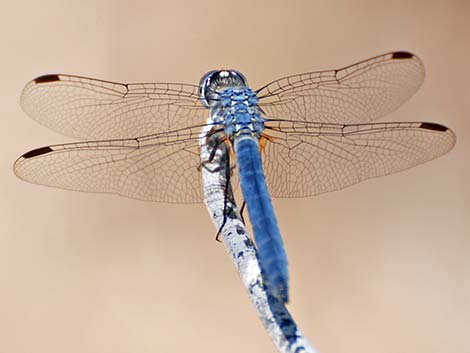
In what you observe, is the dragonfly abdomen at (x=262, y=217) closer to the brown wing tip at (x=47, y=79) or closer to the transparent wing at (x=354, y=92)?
the transparent wing at (x=354, y=92)

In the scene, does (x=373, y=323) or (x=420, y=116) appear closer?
(x=373, y=323)

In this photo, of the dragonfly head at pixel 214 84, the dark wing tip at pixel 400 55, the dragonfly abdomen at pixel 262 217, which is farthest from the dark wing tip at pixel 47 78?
the dark wing tip at pixel 400 55

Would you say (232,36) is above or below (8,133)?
above

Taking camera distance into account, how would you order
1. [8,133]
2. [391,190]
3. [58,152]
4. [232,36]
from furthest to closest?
1. [232,36]
2. [391,190]
3. [8,133]
4. [58,152]

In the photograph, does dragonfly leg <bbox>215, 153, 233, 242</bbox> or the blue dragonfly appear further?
the blue dragonfly

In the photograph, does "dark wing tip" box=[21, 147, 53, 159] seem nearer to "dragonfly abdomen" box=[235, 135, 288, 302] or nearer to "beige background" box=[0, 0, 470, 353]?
"dragonfly abdomen" box=[235, 135, 288, 302]

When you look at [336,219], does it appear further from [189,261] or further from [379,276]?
[189,261]

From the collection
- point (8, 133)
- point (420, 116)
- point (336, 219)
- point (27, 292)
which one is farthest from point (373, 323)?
point (8, 133)

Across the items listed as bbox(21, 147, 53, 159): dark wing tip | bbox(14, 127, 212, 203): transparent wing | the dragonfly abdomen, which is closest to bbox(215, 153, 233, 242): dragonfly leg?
the dragonfly abdomen
